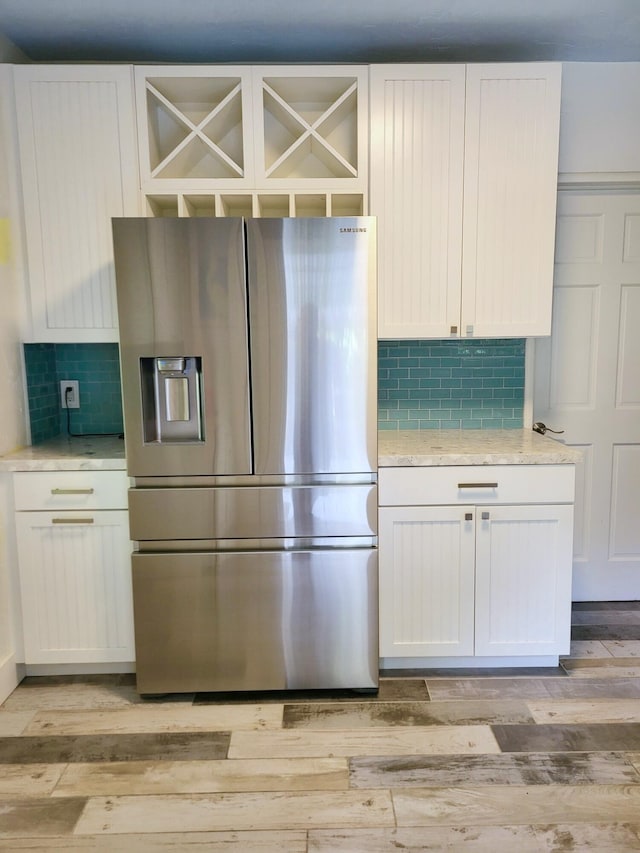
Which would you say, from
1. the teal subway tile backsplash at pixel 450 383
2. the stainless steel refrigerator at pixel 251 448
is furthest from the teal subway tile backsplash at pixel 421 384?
the stainless steel refrigerator at pixel 251 448

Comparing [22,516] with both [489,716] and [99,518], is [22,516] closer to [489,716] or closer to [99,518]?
[99,518]

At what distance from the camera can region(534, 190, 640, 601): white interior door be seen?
2578 millimetres

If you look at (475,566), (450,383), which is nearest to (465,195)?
(450,383)

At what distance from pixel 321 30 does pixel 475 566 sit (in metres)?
2.18

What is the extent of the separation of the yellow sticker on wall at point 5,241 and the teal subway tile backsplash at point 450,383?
163 centimetres

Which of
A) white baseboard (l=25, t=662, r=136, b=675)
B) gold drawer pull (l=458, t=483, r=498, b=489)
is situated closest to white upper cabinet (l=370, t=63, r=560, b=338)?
gold drawer pull (l=458, t=483, r=498, b=489)

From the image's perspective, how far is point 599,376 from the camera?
2680 millimetres

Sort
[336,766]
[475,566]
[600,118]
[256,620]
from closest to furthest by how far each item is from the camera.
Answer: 1. [336,766]
2. [256,620]
3. [475,566]
4. [600,118]

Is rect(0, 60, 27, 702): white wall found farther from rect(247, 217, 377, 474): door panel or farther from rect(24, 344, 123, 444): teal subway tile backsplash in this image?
rect(247, 217, 377, 474): door panel

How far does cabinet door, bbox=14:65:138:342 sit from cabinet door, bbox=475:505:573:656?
1.76 metres

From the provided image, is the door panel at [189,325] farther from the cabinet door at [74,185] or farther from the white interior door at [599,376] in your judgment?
the white interior door at [599,376]

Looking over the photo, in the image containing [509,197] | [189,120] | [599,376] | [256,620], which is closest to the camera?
[256,620]

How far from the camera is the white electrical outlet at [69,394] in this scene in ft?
8.27

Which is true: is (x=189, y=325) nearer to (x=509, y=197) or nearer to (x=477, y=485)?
(x=477, y=485)
